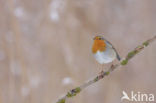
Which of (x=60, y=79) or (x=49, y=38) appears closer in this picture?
(x=60, y=79)

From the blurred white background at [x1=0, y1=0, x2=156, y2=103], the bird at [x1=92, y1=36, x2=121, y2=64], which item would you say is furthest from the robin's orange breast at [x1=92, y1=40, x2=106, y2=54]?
the blurred white background at [x1=0, y1=0, x2=156, y2=103]

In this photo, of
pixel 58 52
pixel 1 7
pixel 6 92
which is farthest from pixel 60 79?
pixel 1 7

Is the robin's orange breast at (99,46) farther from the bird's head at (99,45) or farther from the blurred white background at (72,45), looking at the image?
the blurred white background at (72,45)

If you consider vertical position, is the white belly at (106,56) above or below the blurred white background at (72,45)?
→ below

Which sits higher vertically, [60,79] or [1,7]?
[1,7]

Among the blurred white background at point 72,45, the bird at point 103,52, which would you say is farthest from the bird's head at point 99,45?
the blurred white background at point 72,45

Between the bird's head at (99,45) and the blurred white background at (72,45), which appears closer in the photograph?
the bird's head at (99,45)

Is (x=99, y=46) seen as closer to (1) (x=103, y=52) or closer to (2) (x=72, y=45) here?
(1) (x=103, y=52)

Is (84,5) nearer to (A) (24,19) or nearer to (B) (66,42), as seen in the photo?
(B) (66,42)

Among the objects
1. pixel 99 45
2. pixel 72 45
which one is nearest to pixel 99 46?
pixel 99 45
